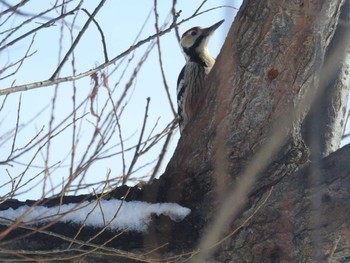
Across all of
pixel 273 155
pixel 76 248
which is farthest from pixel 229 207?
pixel 76 248

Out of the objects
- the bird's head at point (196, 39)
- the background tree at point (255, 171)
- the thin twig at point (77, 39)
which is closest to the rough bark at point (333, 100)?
the background tree at point (255, 171)

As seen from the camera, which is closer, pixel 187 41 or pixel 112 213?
pixel 112 213

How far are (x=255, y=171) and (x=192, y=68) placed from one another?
2.40m

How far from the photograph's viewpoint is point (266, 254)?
12.0ft

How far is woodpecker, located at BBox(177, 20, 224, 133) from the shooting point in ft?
18.1

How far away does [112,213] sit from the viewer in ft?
12.6

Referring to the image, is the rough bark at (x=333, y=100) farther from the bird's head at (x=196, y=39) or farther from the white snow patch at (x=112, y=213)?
the bird's head at (x=196, y=39)

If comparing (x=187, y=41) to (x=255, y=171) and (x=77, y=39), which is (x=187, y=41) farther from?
(x=77, y=39)

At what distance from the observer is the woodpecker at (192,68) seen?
551 centimetres

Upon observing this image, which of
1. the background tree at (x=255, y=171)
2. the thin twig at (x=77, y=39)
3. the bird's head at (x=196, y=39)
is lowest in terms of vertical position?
the background tree at (x=255, y=171)

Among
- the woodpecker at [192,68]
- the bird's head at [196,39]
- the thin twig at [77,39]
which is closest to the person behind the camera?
the thin twig at [77,39]

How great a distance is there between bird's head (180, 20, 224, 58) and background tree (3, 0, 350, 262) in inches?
93.0

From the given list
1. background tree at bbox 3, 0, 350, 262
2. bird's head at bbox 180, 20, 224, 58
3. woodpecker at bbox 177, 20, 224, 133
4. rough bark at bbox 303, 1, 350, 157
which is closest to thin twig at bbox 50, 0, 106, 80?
background tree at bbox 3, 0, 350, 262

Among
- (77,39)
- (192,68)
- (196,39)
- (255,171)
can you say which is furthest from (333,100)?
(196,39)
